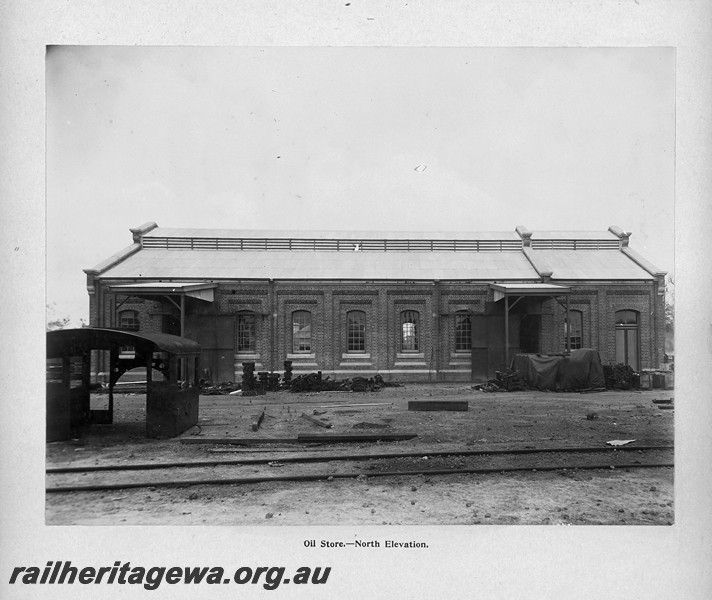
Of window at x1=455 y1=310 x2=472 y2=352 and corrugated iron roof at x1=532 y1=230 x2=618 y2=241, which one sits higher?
corrugated iron roof at x1=532 y1=230 x2=618 y2=241

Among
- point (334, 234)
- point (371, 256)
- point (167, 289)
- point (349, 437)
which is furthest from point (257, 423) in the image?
point (334, 234)

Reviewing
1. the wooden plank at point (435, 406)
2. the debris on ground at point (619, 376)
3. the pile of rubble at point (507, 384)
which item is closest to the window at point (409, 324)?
the pile of rubble at point (507, 384)

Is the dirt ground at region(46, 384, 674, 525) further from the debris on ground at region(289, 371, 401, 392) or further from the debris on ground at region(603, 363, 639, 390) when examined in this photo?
the debris on ground at region(603, 363, 639, 390)

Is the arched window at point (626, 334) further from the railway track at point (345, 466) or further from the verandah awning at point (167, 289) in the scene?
the verandah awning at point (167, 289)

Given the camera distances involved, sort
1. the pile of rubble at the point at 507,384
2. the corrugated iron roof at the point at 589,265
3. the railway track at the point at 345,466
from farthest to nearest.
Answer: the corrugated iron roof at the point at 589,265
the pile of rubble at the point at 507,384
the railway track at the point at 345,466

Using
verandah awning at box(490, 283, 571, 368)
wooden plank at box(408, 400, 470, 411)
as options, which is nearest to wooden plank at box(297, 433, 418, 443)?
wooden plank at box(408, 400, 470, 411)

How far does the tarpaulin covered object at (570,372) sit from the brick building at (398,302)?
7.24 feet

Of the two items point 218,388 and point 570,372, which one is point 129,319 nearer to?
point 218,388

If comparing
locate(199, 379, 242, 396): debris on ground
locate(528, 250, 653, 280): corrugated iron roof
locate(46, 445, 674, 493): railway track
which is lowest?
locate(199, 379, 242, 396): debris on ground

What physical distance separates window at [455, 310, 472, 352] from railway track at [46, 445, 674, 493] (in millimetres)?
13394

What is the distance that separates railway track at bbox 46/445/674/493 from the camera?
697 cm

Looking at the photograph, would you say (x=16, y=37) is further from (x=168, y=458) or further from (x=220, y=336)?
(x=220, y=336)

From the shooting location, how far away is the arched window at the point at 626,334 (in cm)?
2083

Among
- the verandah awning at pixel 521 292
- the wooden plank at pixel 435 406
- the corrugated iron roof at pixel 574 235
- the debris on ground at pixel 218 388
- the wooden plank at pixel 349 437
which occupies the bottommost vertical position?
the debris on ground at pixel 218 388
